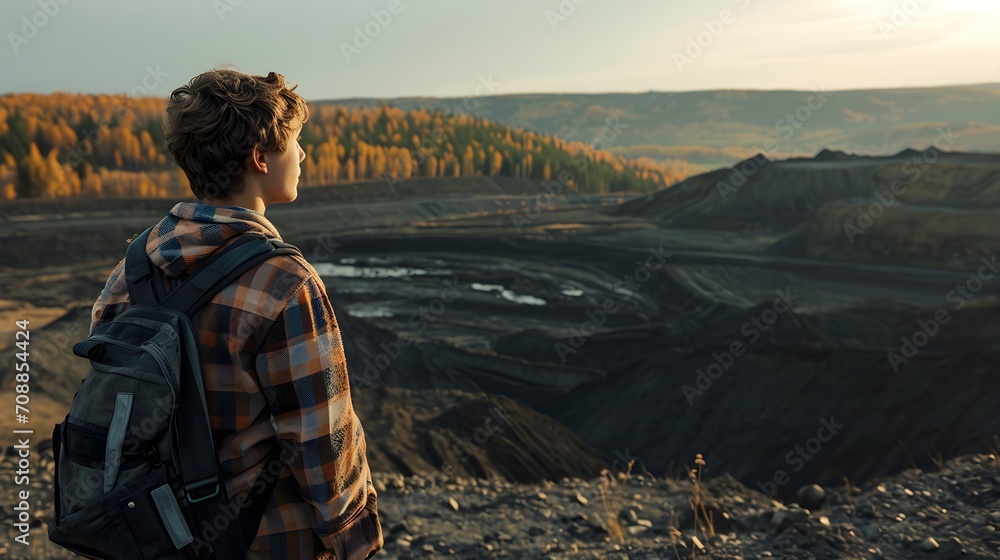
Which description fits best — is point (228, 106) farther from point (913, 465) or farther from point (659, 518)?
point (913, 465)

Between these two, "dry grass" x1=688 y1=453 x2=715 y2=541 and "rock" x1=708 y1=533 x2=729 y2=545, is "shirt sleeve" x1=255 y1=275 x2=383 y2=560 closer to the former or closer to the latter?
"rock" x1=708 y1=533 x2=729 y2=545

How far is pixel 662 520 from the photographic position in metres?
4.31

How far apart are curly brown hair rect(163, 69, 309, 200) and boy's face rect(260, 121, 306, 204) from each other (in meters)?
0.03

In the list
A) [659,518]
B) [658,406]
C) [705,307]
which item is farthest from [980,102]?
[659,518]

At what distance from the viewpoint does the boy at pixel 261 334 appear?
1.26 meters

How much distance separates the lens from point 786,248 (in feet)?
36.5

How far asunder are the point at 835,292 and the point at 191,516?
9348 mm

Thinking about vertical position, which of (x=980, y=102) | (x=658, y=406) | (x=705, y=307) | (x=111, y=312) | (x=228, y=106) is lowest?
(x=658, y=406)

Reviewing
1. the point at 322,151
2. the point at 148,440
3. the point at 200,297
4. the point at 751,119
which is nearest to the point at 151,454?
the point at 148,440

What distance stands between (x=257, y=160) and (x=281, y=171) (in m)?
0.07

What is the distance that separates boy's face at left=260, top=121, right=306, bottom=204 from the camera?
1382 mm

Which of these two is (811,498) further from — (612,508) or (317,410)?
(317,410)

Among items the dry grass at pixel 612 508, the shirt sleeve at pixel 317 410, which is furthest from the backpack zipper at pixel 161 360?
the dry grass at pixel 612 508

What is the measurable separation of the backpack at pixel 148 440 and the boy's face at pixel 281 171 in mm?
157
